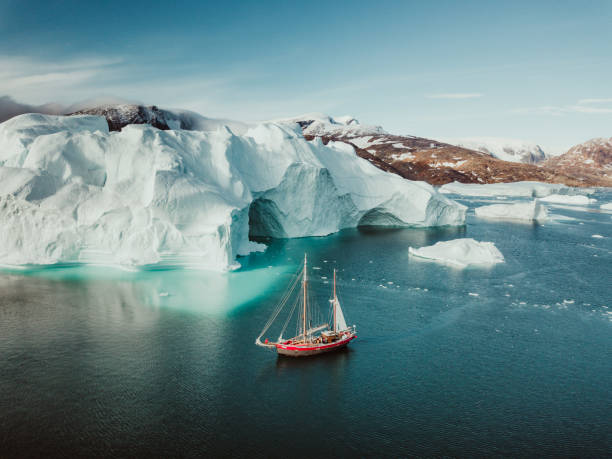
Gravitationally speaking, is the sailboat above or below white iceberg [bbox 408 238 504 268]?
below

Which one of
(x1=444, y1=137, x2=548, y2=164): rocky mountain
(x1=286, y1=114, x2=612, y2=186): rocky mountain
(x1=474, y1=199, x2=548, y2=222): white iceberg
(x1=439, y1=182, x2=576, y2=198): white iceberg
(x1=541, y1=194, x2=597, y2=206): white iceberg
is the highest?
(x1=444, y1=137, x2=548, y2=164): rocky mountain

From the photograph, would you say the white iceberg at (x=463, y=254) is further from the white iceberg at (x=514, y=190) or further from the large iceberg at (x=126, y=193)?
the white iceberg at (x=514, y=190)

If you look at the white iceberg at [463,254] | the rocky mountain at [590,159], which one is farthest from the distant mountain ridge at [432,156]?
the white iceberg at [463,254]

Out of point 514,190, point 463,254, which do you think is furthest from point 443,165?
point 463,254

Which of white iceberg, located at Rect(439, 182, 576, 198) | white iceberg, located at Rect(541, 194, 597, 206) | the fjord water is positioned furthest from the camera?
white iceberg, located at Rect(439, 182, 576, 198)

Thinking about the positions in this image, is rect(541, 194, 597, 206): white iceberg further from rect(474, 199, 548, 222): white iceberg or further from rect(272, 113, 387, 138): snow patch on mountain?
rect(272, 113, 387, 138): snow patch on mountain

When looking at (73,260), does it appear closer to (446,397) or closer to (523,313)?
(446,397)

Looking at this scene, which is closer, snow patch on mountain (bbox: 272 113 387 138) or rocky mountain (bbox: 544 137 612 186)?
rocky mountain (bbox: 544 137 612 186)

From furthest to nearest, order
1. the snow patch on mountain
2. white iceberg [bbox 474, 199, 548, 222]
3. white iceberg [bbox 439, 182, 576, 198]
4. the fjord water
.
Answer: the snow patch on mountain → white iceberg [bbox 439, 182, 576, 198] → white iceberg [bbox 474, 199, 548, 222] → the fjord water

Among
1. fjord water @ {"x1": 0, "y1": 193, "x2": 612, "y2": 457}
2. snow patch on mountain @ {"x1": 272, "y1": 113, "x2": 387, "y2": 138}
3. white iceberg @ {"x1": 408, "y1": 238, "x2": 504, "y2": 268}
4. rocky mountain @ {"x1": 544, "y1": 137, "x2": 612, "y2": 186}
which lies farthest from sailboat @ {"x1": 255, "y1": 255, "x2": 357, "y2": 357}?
rocky mountain @ {"x1": 544, "y1": 137, "x2": 612, "y2": 186}
